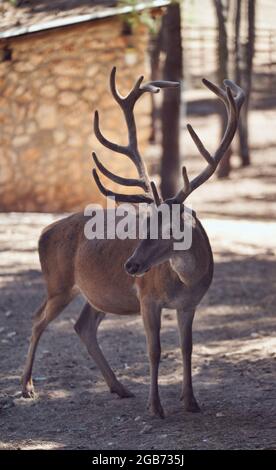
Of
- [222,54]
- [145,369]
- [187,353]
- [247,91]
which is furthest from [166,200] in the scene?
[247,91]

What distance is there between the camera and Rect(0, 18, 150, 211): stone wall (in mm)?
15875

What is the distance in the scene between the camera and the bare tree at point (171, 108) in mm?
15273

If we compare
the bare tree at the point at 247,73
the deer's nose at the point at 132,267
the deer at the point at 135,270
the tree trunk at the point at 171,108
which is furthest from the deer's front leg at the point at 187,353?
the bare tree at the point at 247,73

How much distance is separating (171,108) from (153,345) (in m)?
9.16

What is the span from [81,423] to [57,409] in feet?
1.30

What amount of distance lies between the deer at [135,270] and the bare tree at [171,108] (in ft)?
25.5

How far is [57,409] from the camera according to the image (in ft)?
23.6

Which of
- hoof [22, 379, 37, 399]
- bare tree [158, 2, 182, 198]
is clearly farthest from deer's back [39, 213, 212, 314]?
bare tree [158, 2, 182, 198]

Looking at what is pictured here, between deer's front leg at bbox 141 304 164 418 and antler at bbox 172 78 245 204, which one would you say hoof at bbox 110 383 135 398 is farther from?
antler at bbox 172 78 245 204

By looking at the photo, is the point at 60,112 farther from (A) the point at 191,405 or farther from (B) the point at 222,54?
(A) the point at 191,405

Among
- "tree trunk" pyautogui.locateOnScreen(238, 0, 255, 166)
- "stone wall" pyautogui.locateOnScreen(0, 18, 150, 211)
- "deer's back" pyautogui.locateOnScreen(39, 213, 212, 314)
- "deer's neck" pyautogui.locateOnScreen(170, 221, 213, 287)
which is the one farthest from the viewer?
"tree trunk" pyautogui.locateOnScreen(238, 0, 255, 166)

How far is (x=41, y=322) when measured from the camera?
7680 mm

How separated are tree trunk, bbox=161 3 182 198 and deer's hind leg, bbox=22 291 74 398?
320 inches

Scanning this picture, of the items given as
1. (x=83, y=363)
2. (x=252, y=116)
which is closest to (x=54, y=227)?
(x=83, y=363)
